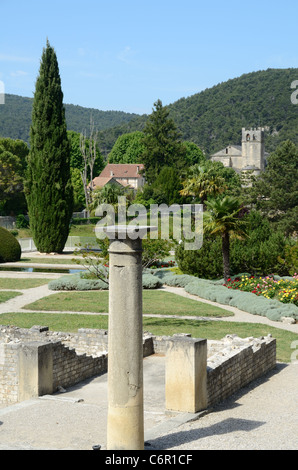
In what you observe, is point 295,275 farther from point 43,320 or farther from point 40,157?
point 40,157

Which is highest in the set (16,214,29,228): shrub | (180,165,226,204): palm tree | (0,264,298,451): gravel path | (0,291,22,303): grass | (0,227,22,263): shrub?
(180,165,226,204): palm tree

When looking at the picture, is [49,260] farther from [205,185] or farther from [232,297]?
[232,297]

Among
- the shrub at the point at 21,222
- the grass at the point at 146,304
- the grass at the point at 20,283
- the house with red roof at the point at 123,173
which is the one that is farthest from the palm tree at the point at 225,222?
the house with red roof at the point at 123,173

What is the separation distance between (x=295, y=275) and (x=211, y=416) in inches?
561

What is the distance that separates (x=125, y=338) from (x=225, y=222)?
16.4 m

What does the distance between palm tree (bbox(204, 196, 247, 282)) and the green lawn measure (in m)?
7.52

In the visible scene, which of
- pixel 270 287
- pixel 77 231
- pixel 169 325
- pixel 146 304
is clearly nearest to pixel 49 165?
pixel 77 231

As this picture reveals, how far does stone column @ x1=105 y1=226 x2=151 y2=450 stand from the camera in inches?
290

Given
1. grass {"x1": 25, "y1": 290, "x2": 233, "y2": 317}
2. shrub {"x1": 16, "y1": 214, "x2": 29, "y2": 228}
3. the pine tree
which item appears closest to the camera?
grass {"x1": 25, "y1": 290, "x2": 233, "y2": 317}

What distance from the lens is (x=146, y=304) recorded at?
67.6 feet

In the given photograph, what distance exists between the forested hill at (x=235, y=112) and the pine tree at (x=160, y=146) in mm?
70001

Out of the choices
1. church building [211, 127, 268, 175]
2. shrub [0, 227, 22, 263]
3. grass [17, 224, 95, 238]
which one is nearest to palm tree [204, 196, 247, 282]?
shrub [0, 227, 22, 263]

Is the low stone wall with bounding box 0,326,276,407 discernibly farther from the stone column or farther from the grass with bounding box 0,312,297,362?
the stone column

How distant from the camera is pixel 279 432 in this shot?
9086mm
